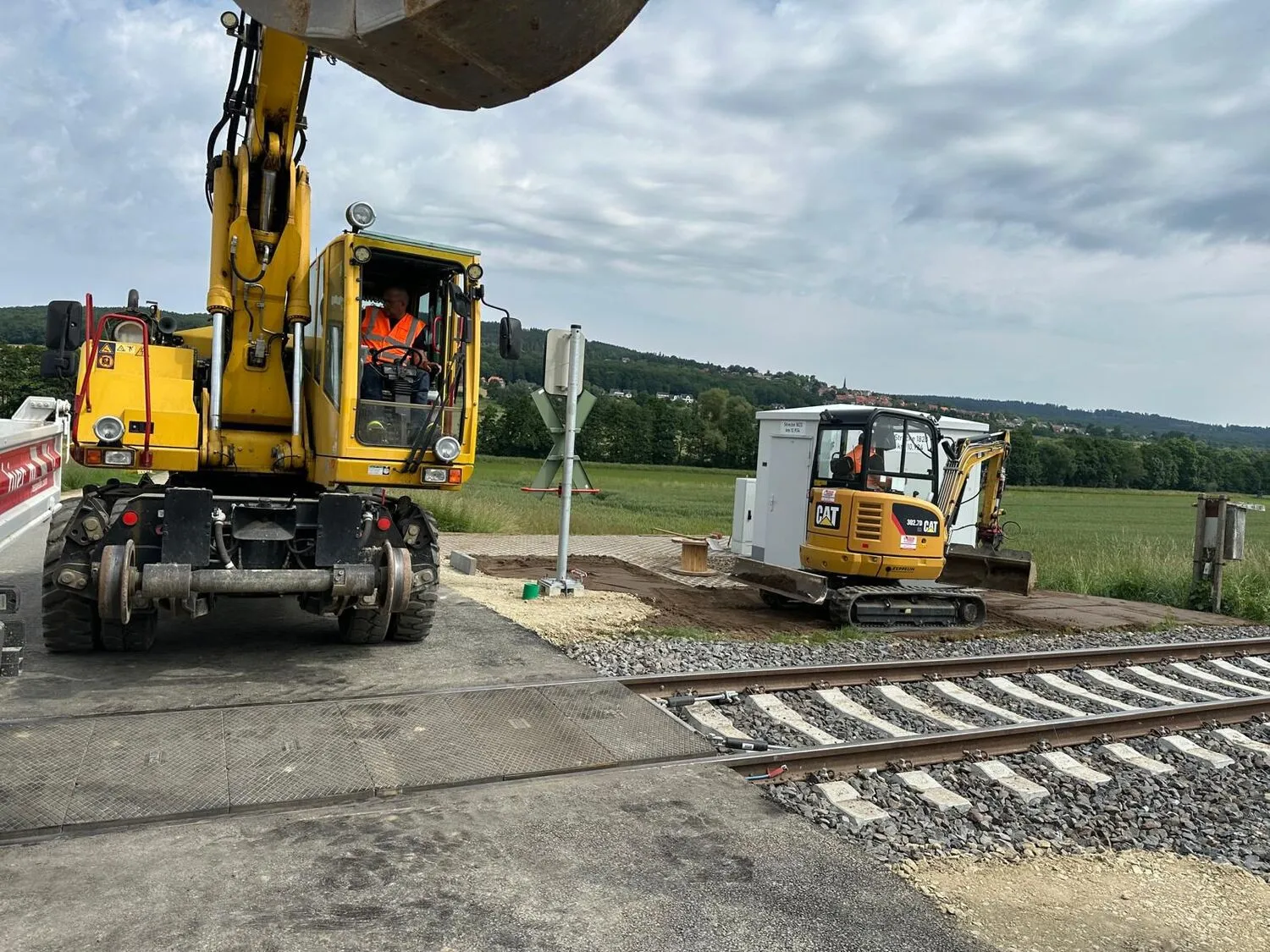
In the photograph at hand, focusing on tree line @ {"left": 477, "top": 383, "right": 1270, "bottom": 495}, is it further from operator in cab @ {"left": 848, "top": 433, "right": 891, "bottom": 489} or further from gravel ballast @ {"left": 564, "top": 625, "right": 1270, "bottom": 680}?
gravel ballast @ {"left": 564, "top": 625, "right": 1270, "bottom": 680}

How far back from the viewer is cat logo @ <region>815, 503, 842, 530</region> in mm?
11273

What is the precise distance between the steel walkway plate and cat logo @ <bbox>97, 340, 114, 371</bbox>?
2.54m

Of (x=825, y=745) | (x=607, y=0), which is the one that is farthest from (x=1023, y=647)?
(x=607, y=0)

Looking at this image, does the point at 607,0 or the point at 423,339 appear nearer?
the point at 607,0

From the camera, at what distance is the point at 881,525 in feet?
36.0

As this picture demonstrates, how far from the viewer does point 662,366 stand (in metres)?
103

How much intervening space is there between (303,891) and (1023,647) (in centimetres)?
835

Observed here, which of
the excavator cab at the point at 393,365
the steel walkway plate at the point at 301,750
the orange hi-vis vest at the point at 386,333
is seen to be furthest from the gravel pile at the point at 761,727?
the orange hi-vis vest at the point at 386,333

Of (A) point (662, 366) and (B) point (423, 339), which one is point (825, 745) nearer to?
(B) point (423, 339)

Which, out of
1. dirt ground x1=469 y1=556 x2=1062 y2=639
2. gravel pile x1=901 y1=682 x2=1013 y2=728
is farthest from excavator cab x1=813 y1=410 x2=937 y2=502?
gravel pile x1=901 y1=682 x2=1013 y2=728

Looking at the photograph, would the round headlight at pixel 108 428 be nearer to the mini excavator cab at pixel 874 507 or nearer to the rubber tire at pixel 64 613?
the rubber tire at pixel 64 613

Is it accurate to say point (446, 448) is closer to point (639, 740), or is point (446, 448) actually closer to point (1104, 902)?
point (639, 740)

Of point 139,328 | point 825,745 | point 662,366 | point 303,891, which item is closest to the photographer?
point 303,891

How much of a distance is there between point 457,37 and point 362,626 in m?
7.20
